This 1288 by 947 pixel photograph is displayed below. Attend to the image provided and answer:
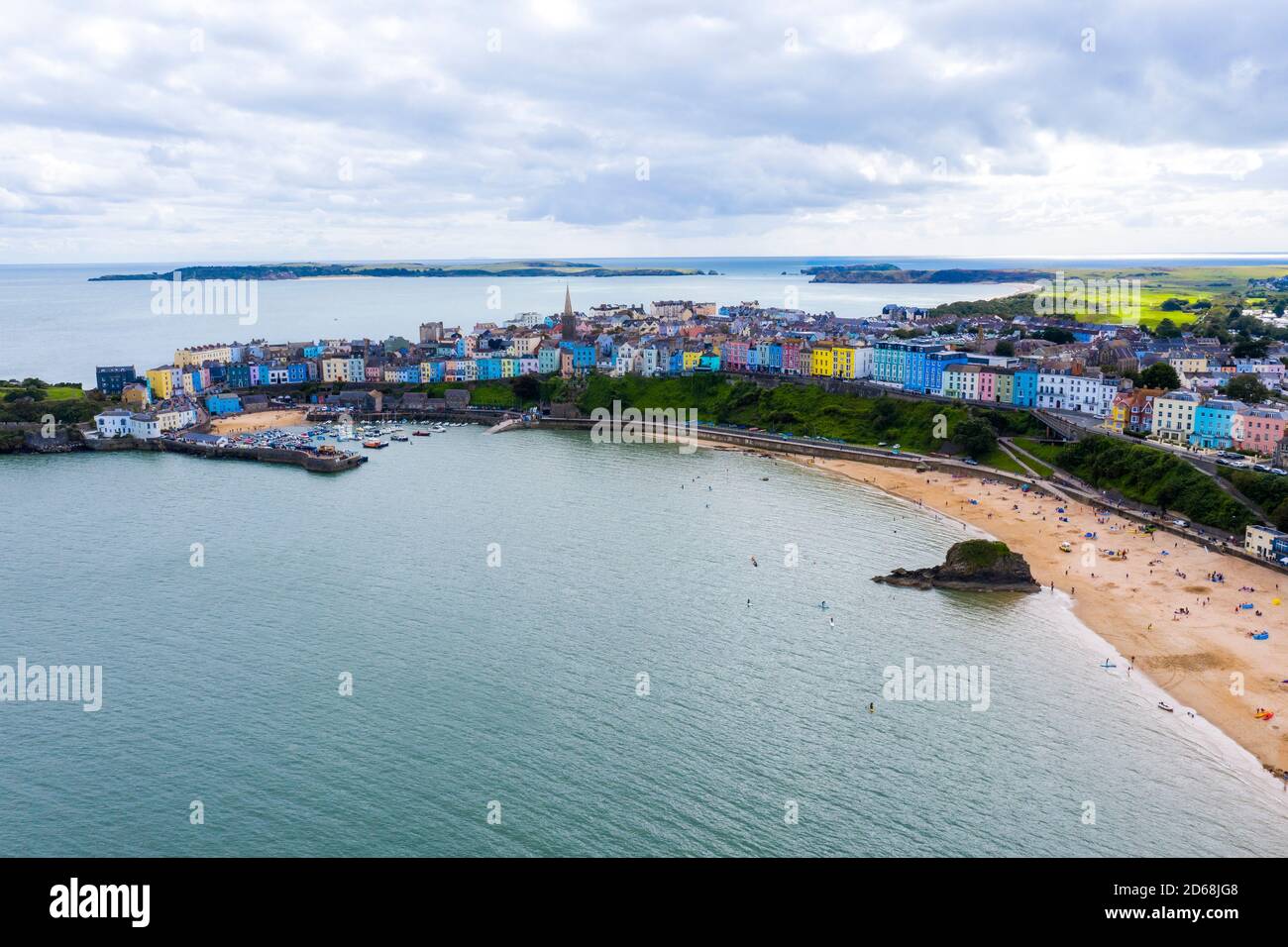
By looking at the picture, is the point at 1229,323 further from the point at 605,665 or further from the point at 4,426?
the point at 4,426

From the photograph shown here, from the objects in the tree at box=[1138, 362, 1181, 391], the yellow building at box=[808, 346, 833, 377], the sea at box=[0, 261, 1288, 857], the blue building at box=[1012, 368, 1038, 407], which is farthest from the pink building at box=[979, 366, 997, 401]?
the sea at box=[0, 261, 1288, 857]

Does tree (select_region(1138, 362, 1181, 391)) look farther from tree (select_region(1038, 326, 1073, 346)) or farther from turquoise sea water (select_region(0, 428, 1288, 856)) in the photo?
turquoise sea water (select_region(0, 428, 1288, 856))

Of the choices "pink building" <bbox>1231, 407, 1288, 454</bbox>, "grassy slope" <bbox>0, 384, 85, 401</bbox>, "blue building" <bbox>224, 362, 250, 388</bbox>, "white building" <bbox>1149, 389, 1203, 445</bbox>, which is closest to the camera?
"pink building" <bbox>1231, 407, 1288, 454</bbox>

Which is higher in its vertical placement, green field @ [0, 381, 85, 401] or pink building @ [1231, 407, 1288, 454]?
green field @ [0, 381, 85, 401]

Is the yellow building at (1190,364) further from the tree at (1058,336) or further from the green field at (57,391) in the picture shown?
the green field at (57,391)

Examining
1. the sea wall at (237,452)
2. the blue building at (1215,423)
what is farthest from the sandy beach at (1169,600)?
the sea wall at (237,452)

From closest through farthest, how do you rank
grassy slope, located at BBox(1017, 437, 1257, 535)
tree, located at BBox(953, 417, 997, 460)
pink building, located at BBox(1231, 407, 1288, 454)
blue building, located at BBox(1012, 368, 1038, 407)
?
grassy slope, located at BBox(1017, 437, 1257, 535), pink building, located at BBox(1231, 407, 1288, 454), tree, located at BBox(953, 417, 997, 460), blue building, located at BBox(1012, 368, 1038, 407)

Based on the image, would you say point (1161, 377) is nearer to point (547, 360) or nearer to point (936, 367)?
point (936, 367)

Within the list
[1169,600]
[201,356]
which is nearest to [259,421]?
[201,356]
